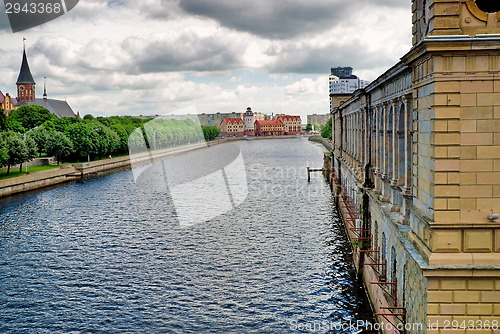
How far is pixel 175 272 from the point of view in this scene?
27.7 meters

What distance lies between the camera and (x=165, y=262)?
29688 millimetres

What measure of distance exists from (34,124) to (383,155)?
359 feet

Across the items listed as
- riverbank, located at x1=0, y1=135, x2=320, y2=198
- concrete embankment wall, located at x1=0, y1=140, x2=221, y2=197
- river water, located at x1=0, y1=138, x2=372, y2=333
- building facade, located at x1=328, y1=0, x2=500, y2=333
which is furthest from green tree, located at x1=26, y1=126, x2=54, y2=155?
building facade, located at x1=328, y1=0, x2=500, y2=333

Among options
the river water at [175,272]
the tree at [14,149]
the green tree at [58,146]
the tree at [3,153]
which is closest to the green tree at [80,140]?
the green tree at [58,146]

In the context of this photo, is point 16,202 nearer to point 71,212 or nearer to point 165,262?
point 71,212

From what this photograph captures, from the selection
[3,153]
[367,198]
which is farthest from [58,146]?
[367,198]

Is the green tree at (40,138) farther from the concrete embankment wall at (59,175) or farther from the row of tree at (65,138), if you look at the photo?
the concrete embankment wall at (59,175)

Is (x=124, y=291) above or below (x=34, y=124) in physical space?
below

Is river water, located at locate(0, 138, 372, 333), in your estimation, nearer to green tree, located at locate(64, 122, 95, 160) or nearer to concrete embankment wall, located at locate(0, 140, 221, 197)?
concrete embankment wall, located at locate(0, 140, 221, 197)

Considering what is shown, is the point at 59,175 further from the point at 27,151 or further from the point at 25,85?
the point at 25,85

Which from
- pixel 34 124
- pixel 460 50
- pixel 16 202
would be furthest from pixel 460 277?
pixel 34 124

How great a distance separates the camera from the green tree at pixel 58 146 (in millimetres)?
83250

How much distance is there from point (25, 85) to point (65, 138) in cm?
10612

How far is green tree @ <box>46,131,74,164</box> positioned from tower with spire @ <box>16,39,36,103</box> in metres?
103
